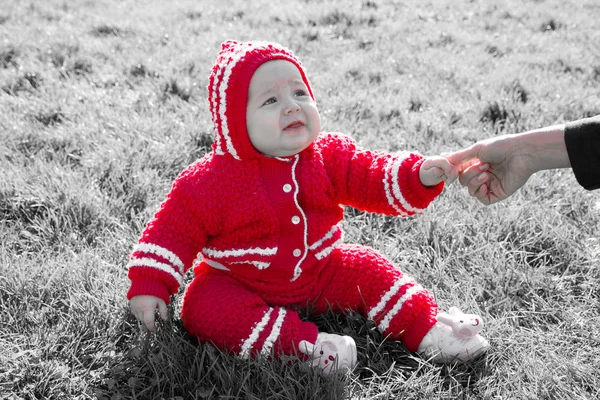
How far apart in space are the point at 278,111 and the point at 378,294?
74 cm

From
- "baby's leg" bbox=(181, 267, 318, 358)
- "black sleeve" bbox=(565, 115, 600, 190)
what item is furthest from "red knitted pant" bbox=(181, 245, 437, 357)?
"black sleeve" bbox=(565, 115, 600, 190)

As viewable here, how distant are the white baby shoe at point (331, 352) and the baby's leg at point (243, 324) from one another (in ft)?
0.10

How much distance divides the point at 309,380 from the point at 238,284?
46 cm

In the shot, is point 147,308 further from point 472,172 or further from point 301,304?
point 472,172

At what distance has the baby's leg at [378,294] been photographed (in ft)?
6.52

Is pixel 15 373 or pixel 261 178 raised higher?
pixel 261 178

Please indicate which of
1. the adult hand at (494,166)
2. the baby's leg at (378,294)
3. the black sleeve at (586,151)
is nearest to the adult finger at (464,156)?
the adult hand at (494,166)

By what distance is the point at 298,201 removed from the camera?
6.77 feet

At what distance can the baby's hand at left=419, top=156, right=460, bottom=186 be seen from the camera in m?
1.96

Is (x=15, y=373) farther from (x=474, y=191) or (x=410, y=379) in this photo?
(x=474, y=191)

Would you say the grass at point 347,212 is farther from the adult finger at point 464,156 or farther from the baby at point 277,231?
the adult finger at point 464,156

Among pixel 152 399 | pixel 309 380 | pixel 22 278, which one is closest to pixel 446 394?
pixel 309 380

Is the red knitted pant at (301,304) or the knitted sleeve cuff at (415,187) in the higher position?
the knitted sleeve cuff at (415,187)

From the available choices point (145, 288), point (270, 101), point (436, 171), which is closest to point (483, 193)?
point (436, 171)
